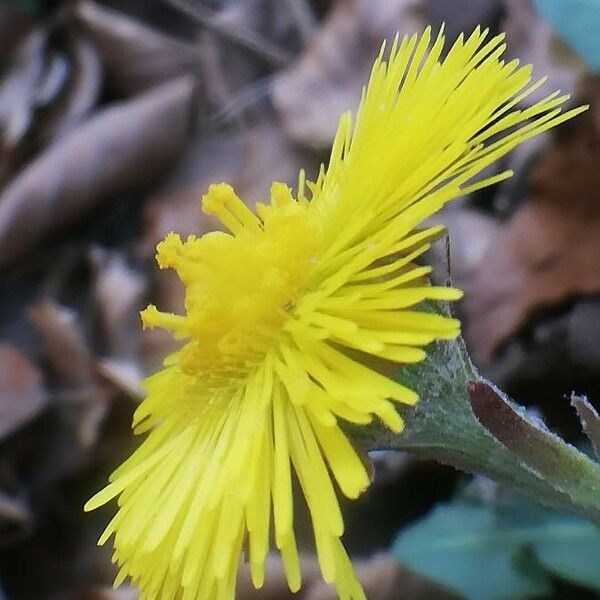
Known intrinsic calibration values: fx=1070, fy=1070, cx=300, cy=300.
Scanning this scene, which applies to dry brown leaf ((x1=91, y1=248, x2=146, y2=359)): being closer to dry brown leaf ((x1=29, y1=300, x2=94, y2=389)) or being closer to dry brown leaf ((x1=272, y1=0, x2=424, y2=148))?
dry brown leaf ((x1=29, y1=300, x2=94, y2=389))

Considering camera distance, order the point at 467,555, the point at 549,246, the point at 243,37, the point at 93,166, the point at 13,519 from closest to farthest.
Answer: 1. the point at 467,555
2. the point at 549,246
3. the point at 13,519
4. the point at 93,166
5. the point at 243,37

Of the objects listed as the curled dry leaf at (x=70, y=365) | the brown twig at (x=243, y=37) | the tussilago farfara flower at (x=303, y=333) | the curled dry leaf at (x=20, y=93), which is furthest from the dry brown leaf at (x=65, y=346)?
the tussilago farfara flower at (x=303, y=333)

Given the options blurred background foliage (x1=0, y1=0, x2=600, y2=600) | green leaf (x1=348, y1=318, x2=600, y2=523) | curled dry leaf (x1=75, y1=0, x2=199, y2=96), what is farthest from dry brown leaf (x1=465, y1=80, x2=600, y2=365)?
curled dry leaf (x1=75, y1=0, x2=199, y2=96)

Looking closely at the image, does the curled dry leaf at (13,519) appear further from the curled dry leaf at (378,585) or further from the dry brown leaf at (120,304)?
the curled dry leaf at (378,585)

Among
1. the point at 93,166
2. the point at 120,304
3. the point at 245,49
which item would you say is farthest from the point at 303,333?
the point at 245,49

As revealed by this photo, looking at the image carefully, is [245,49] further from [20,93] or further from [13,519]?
[13,519]

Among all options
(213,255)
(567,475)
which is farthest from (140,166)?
(567,475)
